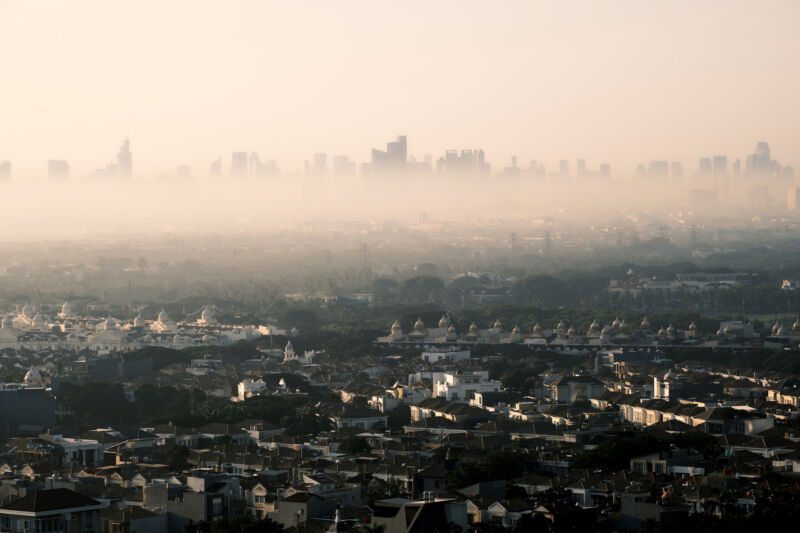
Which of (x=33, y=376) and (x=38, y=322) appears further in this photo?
(x=38, y=322)

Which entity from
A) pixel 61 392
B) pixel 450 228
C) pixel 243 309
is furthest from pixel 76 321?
pixel 450 228

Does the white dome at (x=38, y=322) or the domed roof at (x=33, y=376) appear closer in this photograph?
the domed roof at (x=33, y=376)

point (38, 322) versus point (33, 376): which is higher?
Answer: point (33, 376)

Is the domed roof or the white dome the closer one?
the domed roof

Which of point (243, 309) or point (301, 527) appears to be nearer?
point (301, 527)

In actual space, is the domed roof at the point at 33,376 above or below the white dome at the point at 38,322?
above

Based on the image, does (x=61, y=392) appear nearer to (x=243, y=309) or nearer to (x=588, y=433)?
(x=588, y=433)

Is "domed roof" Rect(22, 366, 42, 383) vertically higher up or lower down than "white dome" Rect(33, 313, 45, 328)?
higher up

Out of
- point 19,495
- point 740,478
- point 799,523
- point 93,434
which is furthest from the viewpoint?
point 93,434

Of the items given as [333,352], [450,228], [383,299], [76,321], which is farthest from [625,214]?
[333,352]

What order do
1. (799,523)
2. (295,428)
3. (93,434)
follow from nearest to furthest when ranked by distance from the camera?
1. (799,523)
2. (93,434)
3. (295,428)

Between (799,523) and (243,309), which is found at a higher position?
(799,523)
